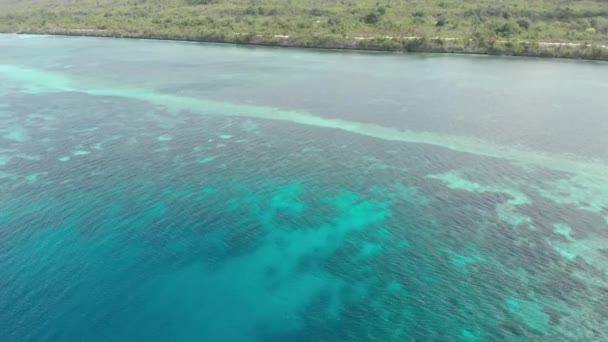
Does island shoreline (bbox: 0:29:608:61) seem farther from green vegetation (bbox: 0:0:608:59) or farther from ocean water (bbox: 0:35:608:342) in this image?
A: ocean water (bbox: 0:35:608:342)

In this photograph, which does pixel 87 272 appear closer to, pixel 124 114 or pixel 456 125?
pixel 124 114

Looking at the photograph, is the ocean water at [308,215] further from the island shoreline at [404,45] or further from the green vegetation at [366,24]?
the green vegetation at [366,24]

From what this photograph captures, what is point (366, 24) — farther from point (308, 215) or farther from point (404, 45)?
point (308, 215)

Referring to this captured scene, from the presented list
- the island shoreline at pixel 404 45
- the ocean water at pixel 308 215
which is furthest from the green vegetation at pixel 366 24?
the ocean water at pixel 308 215

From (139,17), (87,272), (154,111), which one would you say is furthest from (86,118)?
(139,17)

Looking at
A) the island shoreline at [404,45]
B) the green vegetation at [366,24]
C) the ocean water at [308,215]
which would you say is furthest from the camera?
the green vegetation at [366,24]

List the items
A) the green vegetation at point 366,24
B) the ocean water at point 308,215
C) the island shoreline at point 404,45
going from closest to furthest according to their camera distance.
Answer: the ocean water at point 308,215
the island shoreline at point 404,45
the green vegetation at point 366,24

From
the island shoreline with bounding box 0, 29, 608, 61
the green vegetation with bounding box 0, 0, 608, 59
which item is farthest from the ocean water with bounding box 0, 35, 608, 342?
the green vegetation with bounding box 0, 0, 608, 59
